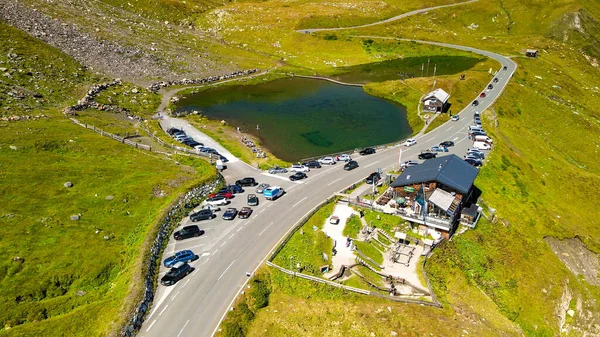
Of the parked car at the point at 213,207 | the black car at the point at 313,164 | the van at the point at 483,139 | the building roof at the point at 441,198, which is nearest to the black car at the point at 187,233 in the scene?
the parked car at the point at 213,207

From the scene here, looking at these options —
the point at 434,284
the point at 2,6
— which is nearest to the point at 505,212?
the point at 434,284

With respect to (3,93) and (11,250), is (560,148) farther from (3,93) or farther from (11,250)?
(3,93)

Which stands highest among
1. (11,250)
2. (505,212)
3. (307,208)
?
(11,250)

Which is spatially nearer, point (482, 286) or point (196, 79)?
point (482, 286)

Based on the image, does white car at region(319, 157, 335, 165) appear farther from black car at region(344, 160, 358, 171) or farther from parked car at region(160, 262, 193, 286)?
parked car at region(160, 262, 193, 286)

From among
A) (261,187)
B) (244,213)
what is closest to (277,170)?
(261,187)

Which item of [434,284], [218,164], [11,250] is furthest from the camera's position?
[218,164]
